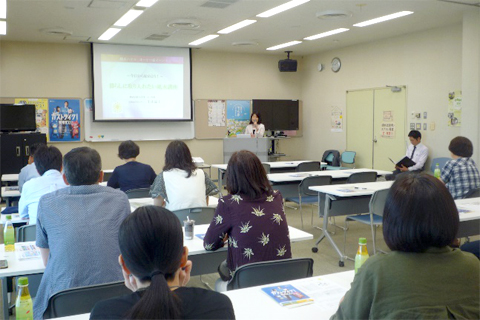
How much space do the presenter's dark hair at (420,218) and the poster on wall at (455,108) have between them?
6.99 m

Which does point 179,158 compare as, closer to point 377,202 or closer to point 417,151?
point 377,202

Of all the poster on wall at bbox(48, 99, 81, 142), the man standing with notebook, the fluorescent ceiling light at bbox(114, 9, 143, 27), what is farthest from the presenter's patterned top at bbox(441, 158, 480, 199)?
the poster on wall at bbox(48, 99, 81, 142)

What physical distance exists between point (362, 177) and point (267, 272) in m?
4.21

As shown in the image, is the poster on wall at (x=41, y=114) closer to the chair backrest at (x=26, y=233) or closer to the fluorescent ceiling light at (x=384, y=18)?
the fluorescent ceiling light at (x=384, y=18)

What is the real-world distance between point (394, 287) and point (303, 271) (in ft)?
3.53

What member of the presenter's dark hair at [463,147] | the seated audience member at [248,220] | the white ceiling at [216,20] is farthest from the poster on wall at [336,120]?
the seated audience member at [248,220]

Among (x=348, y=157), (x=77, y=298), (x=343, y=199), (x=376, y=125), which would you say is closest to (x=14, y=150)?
(x=343, y=199)

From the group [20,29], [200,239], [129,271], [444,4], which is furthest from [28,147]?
[129,271]

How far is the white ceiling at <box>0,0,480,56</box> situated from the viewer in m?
6.46

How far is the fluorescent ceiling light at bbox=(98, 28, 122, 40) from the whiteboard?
5.01ft

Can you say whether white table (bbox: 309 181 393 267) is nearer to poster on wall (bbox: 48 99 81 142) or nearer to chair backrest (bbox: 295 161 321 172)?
chair backrest (bbox: 295 161 321 172)

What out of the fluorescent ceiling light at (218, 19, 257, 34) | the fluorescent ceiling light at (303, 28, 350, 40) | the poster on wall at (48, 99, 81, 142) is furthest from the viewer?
the poster on wall at (48, 99, 81, 142)

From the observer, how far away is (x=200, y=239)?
3031 millimetres

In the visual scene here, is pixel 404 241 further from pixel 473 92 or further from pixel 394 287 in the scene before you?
pixel 473 92
